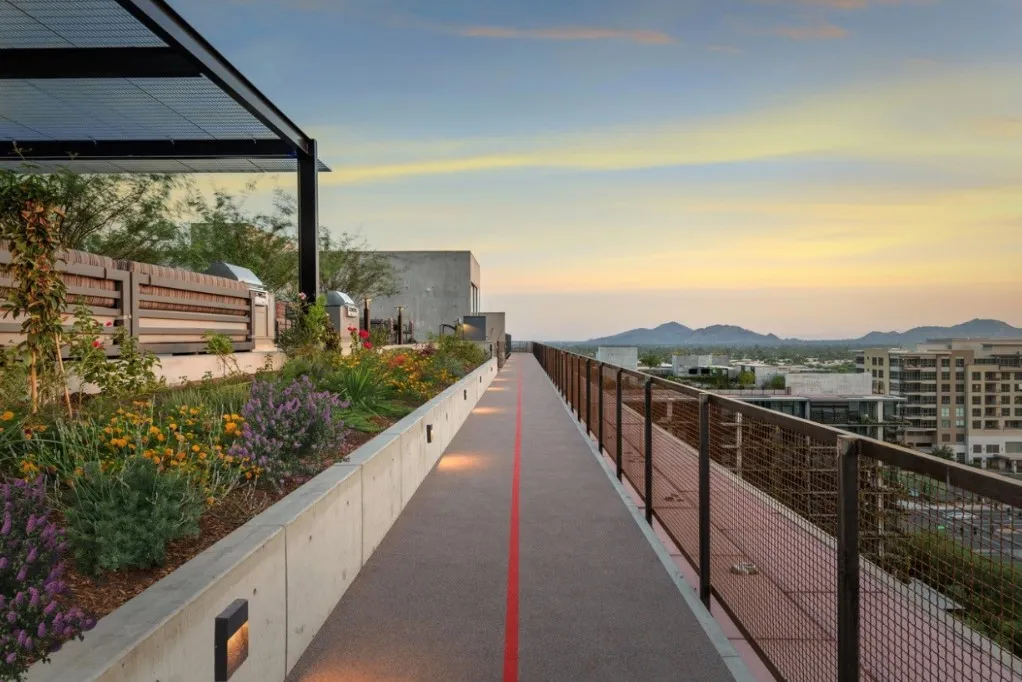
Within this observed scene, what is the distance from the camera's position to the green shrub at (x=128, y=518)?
11.0ft

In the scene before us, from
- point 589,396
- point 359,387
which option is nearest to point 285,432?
point 359,387

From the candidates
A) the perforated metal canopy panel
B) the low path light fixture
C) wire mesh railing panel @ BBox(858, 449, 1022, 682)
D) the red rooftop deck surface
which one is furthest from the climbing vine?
wire mesh railing panel @ BBox(858, 449, 1022, 682)

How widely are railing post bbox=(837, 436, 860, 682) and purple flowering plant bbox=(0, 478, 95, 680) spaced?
111 inches

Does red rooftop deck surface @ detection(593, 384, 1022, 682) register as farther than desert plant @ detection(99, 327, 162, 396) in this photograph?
No

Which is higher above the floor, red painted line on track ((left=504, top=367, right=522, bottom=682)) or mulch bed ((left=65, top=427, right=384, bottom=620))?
mulch bed ((left=65, top=427, right=384, bottom=620))

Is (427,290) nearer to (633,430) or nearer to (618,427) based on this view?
(618,427)

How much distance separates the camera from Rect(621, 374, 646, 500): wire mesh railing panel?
781 cm

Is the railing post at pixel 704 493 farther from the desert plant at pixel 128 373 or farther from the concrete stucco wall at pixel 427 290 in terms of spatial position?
the concrete stucco wall at pixel 427 290

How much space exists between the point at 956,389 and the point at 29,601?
191 meters

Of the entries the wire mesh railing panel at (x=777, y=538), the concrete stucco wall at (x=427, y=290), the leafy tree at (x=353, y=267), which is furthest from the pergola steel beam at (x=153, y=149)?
the concrete stucco wall at (x=427, y=290)

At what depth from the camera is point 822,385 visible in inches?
3209

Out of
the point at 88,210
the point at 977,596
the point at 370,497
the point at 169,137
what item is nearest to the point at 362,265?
the point at 88,210

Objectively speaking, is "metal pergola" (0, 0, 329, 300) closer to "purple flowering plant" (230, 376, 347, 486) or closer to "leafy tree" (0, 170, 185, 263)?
"purple flowering plant" (230, 376, 347, 486)

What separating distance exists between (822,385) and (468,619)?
85.5 m
